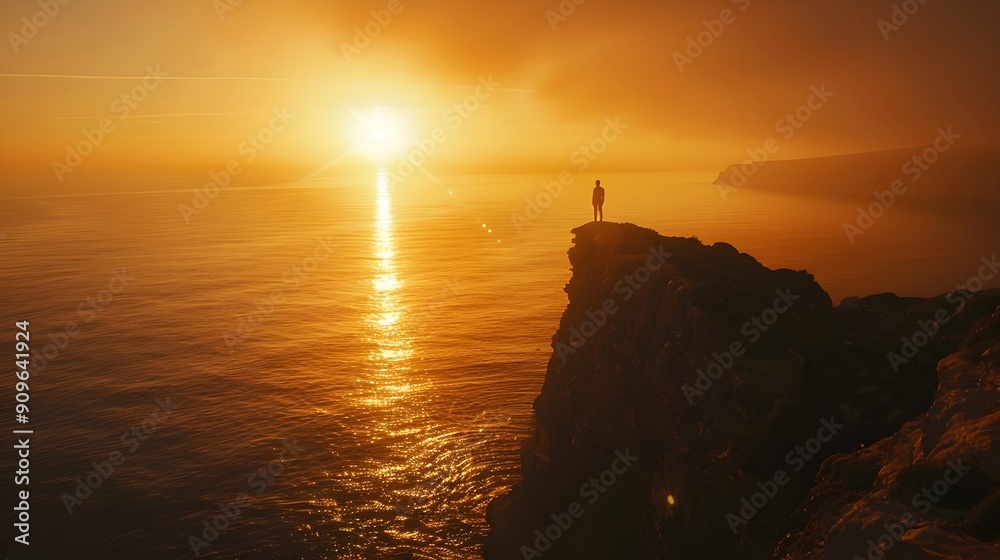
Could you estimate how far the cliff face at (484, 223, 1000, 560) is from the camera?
12.8 m

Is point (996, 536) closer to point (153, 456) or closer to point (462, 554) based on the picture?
point (462, 554)

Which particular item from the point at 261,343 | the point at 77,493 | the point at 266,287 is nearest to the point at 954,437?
the point at 77,493

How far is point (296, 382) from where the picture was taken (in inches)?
1822

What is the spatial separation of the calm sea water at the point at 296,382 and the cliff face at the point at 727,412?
21.6 ft

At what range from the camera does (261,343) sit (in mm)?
56500

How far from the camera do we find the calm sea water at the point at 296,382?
2780 centimetres

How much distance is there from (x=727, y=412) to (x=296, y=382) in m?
38.5

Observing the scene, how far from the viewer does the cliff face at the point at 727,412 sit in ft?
42.1

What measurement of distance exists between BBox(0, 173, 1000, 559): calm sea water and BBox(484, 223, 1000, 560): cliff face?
21.6ft

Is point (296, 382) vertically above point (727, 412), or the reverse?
point (296, 382)

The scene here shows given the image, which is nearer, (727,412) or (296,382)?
(727,412)

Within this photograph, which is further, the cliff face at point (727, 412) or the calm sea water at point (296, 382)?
the calm sea water at point (296, 382)

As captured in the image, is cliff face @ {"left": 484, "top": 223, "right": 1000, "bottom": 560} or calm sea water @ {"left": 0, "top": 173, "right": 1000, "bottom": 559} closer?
cliff face @ {"left": 484, "top": 223, "right": 1000, "bottom": 560}

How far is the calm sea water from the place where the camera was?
27797mm
